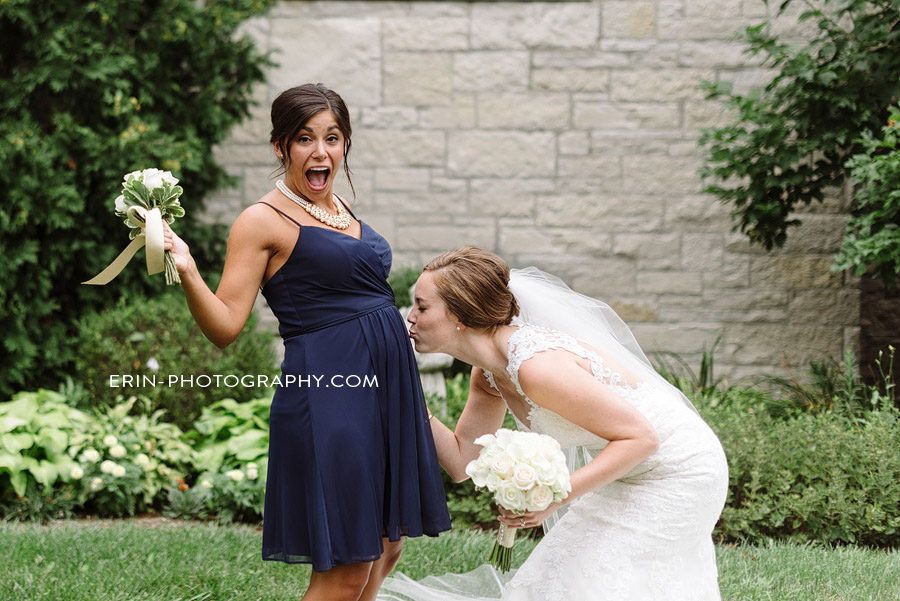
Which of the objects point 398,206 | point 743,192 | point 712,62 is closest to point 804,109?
point 743,192

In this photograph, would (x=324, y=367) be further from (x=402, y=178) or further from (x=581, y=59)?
(x=581, y=59)

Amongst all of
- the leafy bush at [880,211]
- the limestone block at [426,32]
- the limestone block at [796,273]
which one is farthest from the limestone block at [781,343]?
the limestone block at [426,32]

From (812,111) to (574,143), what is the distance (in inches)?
74.8

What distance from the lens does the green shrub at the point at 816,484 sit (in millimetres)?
4262

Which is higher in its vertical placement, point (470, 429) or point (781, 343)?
point (470, 429)

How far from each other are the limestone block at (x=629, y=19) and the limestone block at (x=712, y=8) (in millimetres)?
302

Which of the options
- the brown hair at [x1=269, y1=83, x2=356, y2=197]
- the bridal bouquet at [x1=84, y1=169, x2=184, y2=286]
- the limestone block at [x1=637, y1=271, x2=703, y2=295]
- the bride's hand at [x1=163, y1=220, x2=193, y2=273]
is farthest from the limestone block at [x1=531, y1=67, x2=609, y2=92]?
the bride's hand at [x1=163, y1=220, x2=193, y2=273]

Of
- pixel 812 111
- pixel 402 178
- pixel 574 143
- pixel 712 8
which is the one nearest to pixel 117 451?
pixel 402 178

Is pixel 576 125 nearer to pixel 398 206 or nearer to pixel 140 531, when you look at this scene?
pixel 398 206

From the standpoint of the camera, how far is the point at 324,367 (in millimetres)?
2486

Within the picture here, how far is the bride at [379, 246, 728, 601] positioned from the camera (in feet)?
8.07

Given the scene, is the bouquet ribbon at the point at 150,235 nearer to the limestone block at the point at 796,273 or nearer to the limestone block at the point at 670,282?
the limestone block at the point at 670,282

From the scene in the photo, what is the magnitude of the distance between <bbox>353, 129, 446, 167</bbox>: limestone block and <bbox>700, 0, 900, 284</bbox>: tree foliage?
2.23 m

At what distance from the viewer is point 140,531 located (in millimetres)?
4141
